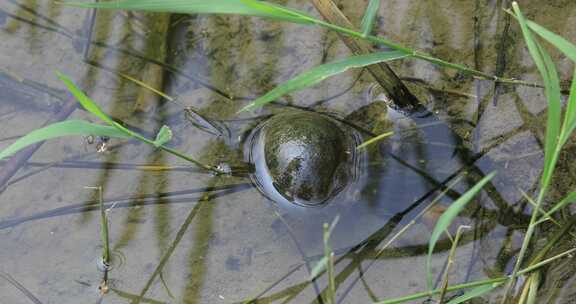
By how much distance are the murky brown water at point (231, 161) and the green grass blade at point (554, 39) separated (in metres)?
0.87

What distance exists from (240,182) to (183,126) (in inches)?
16.0

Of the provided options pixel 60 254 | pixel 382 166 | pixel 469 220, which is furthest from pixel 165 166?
pixel 469 220

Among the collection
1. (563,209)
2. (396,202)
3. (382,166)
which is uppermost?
(382,166)

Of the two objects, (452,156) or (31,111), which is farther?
(31,111)

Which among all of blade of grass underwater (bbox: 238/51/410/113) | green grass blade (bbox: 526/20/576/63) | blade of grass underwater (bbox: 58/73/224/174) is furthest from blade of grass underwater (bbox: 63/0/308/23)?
green grass blade (bbox: 526/20/576/63)

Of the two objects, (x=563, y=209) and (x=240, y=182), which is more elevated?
(x=240, y=182)

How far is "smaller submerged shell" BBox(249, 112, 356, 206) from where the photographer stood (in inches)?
102

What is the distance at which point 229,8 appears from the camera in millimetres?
1859

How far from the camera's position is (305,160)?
2.58 m

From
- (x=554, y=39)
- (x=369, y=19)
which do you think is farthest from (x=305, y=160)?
(x=554, y=39)

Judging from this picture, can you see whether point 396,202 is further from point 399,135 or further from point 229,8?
point 229,8

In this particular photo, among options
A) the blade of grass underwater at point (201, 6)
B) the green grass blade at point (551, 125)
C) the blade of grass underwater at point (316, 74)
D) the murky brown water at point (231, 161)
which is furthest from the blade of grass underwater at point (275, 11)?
the murky brown water at point (231, 161)

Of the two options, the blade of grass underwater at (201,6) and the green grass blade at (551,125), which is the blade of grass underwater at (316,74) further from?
the green grass blade at (551,125)

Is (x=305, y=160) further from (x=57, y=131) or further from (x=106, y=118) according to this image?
(x=57, y=131)
